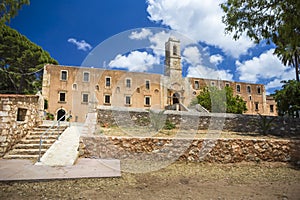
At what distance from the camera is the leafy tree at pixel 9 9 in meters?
4.69

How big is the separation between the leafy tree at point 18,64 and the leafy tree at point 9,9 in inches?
742

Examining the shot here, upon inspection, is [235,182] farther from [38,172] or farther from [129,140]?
[38,172]

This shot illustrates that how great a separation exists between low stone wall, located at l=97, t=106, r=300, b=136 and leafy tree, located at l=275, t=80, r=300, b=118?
378 centimetres

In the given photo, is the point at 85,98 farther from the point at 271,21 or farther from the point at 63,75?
the point at 271,21

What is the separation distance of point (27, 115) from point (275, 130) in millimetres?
9908

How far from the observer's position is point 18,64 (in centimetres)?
2145

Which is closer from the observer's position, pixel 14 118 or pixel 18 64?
pixel 14 118

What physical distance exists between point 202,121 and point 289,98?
7.60 meters

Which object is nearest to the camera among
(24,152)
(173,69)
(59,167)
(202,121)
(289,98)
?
(59,167)

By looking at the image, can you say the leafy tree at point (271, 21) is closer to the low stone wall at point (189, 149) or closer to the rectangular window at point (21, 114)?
the low stone wall at point (189, 149)

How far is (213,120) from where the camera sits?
955 centimetres

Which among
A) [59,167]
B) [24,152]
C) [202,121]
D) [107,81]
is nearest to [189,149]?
[59,167]

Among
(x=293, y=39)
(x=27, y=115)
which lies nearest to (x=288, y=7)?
(x=293, y=39)

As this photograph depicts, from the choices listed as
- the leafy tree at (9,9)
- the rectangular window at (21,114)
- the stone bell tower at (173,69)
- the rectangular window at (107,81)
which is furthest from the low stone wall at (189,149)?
the rectangular window at (107,81)
